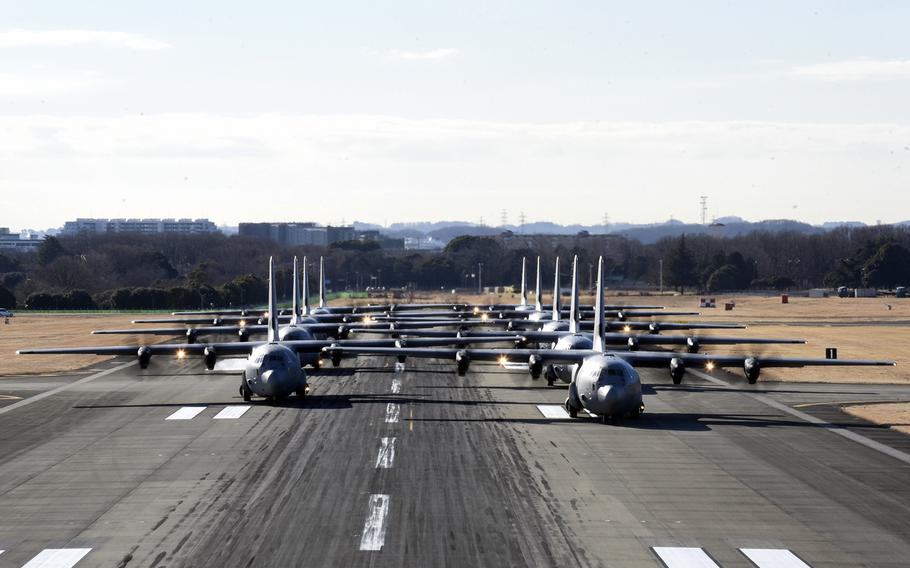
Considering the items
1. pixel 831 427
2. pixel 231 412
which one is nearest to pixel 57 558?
pixel 231 412

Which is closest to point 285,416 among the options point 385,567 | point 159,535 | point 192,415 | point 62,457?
point 192,415

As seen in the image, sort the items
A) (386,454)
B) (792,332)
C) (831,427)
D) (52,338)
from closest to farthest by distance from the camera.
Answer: (386,454) < (831,427) < (52,338) < (792,332)

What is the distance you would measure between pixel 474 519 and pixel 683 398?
34.8 metres

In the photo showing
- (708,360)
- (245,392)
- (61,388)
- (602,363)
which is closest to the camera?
(602,363)

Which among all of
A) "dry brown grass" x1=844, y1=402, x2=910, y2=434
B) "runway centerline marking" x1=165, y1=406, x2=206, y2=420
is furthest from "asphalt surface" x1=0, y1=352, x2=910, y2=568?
"dry brown grass" x1=844, y1=402, x2=910, y2=434

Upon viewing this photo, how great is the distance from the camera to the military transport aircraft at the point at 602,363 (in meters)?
52.1

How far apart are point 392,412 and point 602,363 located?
13611 mm

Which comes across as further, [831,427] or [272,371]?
[272,371]

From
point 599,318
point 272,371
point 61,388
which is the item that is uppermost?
point 599,318

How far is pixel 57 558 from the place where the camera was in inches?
1176

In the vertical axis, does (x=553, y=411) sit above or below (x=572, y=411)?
below

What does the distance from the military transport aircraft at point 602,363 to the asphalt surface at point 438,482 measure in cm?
142

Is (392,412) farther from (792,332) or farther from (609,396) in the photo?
(792,332)

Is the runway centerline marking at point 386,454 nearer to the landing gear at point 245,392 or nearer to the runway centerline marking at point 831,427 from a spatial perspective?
the landing gear at point 245,392
